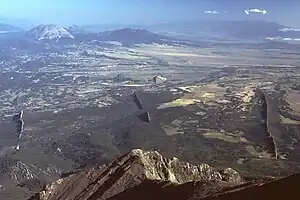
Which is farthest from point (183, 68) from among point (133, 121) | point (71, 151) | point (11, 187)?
point (11, 187)

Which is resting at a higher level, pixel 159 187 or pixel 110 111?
pixel 159 187

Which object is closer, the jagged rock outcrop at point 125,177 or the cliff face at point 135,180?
the cliff face at point 135,180

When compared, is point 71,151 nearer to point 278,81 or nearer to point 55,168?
point 55,168

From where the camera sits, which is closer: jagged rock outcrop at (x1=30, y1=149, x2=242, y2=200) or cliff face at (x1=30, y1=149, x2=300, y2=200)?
cliff face at (x1=30, y1=149, x2=300, y2=200)

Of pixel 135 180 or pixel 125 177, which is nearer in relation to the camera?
pixel 135 180
